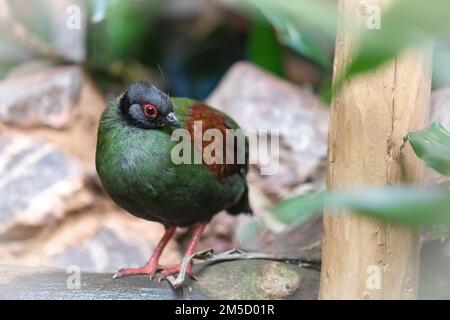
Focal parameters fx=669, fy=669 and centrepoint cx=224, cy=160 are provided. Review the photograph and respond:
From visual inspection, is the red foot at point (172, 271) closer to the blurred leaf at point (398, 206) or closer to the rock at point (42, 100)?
the rock at point (42, 100)

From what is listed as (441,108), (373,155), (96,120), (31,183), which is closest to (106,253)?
(31,183)

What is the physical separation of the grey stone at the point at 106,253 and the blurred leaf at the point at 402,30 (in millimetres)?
3720

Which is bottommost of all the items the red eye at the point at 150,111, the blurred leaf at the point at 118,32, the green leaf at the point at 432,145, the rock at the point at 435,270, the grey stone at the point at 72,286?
the grey stone at the point at 72,286

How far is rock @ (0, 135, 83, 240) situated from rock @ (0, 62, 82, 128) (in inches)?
6.1

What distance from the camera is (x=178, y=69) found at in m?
5.85

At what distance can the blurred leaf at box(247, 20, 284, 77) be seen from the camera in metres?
5.39

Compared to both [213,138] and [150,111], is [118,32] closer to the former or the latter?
[213,138]

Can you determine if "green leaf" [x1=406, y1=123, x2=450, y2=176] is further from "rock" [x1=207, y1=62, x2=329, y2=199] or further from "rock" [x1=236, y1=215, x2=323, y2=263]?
"rock" [x1=207, y1=62, x2=329, y2=199]

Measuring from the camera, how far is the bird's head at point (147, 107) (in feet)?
9.87

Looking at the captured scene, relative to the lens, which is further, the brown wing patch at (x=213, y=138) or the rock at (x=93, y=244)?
the rock at (x=93, y=244)

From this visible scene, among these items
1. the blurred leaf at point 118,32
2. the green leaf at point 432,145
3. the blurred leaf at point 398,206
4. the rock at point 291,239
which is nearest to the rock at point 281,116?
the rock at point 291,239
